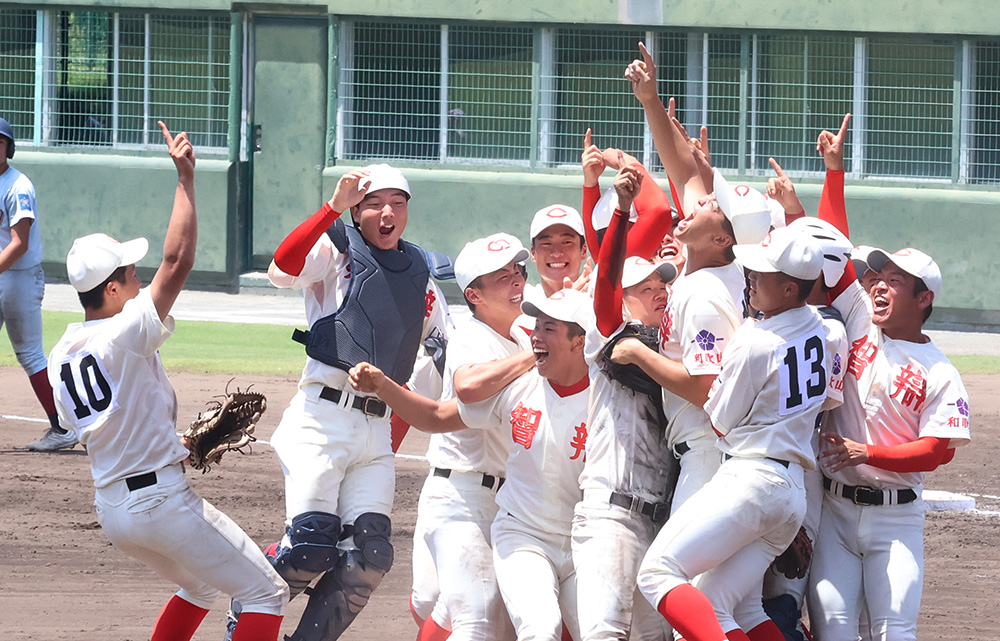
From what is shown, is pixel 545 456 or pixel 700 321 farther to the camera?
pixel 545 456

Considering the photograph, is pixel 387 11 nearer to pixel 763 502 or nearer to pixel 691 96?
pixel 691 96

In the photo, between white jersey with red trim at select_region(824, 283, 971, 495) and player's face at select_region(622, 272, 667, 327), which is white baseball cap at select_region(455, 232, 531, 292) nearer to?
player's face at select_region(622, 272, 667, 327)

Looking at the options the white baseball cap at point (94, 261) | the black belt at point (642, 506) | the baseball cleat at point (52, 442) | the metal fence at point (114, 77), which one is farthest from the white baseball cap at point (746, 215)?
the metal fence at point (114, 77)

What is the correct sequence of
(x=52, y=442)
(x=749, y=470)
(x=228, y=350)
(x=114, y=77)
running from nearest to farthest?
(x=749, y=470) → (x=52, y=442) → (x=228, y=350) → (x=114, y=77)

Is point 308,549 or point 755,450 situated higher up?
point 755,450

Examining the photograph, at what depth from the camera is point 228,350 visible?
42.6 ft

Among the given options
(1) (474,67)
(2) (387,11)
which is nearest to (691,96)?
(1) (474,67)

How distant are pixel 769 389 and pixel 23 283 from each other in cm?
635

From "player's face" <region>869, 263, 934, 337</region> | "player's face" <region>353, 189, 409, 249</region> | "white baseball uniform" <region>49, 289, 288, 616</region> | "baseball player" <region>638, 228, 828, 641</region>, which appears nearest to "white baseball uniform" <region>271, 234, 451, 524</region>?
"player's face" <region>353, 189, 409, 249</region>

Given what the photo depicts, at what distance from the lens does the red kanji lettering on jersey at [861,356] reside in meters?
5.25

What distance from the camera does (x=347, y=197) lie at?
5.79 m

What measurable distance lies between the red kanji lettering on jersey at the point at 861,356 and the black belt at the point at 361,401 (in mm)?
2021

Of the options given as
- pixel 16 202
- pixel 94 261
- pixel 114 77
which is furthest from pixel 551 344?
pixel 114 77

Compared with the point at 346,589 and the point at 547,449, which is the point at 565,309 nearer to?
the point at 547,449
